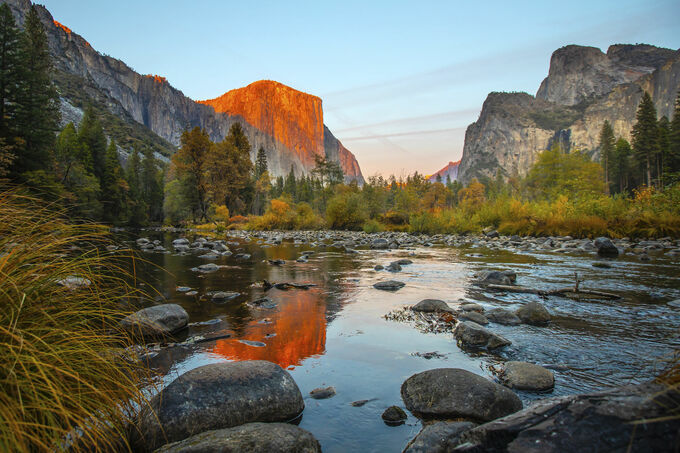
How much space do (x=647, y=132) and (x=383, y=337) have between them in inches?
2739

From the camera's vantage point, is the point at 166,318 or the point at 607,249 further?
the point at 607,249

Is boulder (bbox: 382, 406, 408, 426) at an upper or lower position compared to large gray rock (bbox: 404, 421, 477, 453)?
lower

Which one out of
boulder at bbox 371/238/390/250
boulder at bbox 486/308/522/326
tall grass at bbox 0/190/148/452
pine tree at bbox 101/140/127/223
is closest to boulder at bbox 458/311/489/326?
boulder at bbox 486/308/522/326

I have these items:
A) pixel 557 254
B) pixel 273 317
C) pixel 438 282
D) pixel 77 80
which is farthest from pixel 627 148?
pixel 77 80

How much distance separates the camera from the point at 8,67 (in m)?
26.3

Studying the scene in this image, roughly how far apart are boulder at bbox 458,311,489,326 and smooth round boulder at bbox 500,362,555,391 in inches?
74.2

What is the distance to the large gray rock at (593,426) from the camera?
126cm

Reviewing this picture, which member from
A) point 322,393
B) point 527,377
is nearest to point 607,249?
point 527,377

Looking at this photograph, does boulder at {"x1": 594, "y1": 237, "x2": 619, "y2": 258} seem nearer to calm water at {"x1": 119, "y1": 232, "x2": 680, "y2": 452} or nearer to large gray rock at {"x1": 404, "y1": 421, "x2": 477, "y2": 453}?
calm water at {"x1": 119, "y1": 232, "x2": 680, "y2": 452}

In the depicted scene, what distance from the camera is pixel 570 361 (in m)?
3.84

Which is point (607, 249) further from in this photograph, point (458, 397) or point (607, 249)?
point (458, 397)

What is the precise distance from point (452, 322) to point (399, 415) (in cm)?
290

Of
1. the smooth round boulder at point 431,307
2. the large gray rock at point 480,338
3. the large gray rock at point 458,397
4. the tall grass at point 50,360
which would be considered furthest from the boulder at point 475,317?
the tall grass at point 50,360

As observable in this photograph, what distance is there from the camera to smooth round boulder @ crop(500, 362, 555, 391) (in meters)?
3.26
